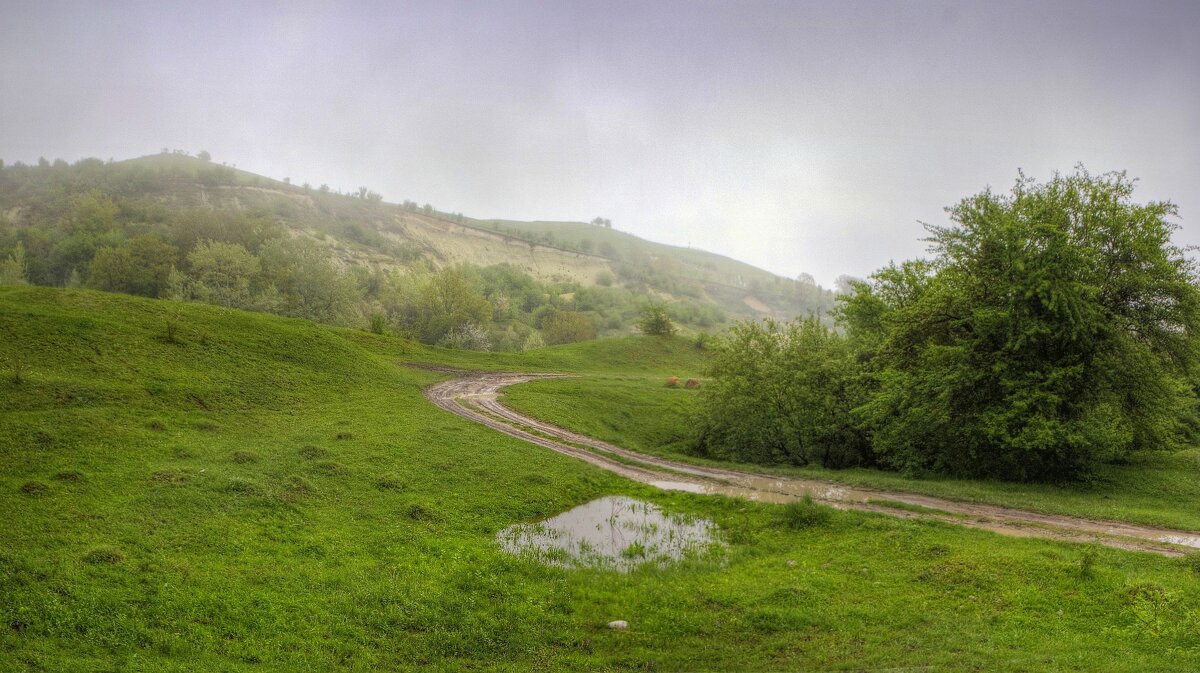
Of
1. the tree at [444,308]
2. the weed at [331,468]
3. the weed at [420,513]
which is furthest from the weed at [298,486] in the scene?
the tree at [444,308]

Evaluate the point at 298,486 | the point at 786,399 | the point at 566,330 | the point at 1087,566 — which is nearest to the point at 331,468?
the point at 298,486

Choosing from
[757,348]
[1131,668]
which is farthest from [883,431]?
[1131,668]

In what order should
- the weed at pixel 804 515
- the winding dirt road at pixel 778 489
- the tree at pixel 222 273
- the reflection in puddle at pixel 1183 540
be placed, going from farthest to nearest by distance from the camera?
the tree at pixel 222 273 < the weed at pixel 804 515 < the winding dirt road at pixel 778 489 < the reflection in puddle at pixel 1183 540

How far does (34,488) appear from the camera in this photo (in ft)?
50.7

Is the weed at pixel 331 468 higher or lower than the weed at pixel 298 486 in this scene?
higher

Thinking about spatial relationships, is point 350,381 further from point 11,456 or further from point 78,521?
point 78,521

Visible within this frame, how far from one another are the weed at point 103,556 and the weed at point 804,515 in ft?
58.4

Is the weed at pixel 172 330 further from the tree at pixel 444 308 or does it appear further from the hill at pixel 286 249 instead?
the tree at pixel 444 308

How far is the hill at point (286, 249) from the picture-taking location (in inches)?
2825

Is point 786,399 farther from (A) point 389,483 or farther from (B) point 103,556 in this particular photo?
(B) point 103,556

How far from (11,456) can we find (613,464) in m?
21.3

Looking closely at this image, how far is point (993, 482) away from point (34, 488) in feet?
105

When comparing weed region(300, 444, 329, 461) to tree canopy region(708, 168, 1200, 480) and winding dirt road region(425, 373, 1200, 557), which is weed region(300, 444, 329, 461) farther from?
tree canopy region(708, 168, 1200, 480)

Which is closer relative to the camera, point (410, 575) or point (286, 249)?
point (410, 575)
